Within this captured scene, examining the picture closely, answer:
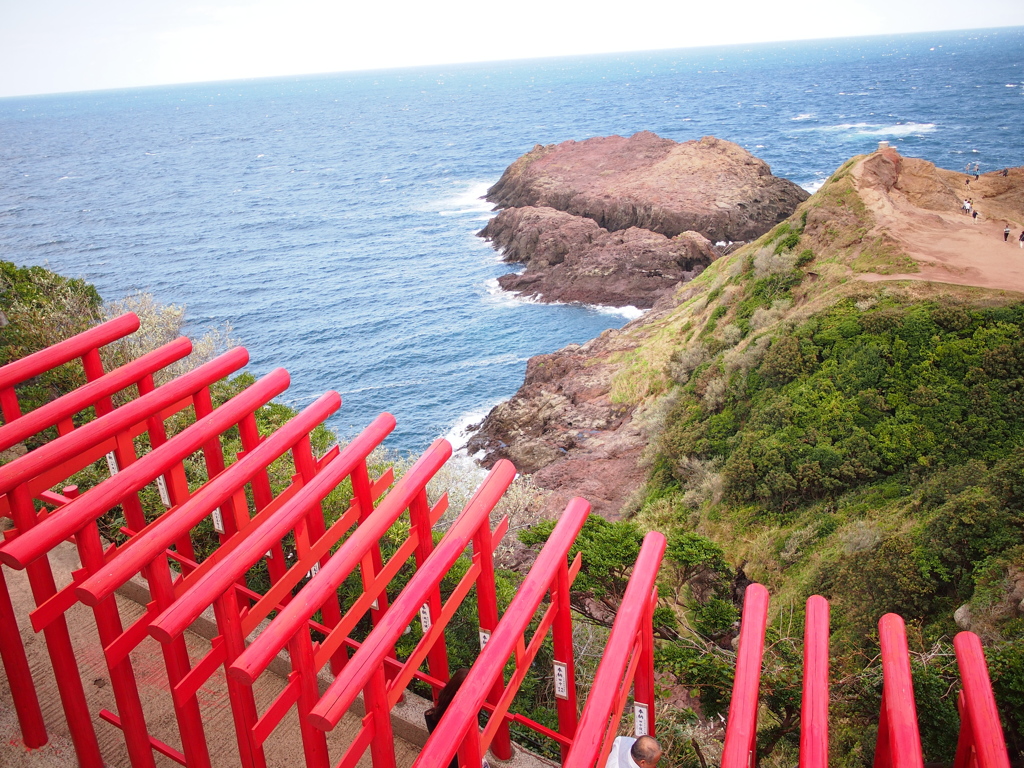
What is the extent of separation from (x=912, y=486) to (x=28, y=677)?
50.0 ft

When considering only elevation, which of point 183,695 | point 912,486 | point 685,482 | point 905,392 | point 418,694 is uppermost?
point 183,695

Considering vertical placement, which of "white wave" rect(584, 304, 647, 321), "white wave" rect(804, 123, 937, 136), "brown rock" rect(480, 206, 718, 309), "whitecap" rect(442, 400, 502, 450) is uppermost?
"white wave" rect(804, 123, 937, 136)

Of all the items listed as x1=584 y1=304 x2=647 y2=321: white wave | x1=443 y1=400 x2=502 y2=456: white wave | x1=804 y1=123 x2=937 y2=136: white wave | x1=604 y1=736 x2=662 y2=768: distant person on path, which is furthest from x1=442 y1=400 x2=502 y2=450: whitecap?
x1=804 y1=123 x2=937 y2=136: white wave

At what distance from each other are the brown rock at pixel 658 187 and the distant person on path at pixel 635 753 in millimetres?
50114

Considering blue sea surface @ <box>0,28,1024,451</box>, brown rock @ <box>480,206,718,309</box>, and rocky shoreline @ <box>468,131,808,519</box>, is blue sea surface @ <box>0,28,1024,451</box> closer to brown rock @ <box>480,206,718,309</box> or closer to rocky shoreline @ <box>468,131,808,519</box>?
brown rock @ <box>480,206,718,309</box>

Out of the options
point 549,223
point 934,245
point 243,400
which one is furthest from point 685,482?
point 549,223

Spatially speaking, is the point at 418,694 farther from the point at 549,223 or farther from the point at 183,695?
the point at 549,223

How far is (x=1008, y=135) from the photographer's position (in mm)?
88188

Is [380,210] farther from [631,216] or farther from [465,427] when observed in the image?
[465,427]

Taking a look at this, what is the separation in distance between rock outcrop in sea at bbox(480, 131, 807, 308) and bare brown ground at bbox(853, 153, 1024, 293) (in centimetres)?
1880

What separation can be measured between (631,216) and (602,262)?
306 inches

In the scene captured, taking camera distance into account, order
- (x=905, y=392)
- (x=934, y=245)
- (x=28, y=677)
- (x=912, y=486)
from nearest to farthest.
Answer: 1. (x=28, y=677)
2. (x=912, y=486)
3. (x=905, y=392)
4. (x=934, y=245)

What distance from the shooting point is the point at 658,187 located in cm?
5847

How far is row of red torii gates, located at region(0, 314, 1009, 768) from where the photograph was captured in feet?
11.2
